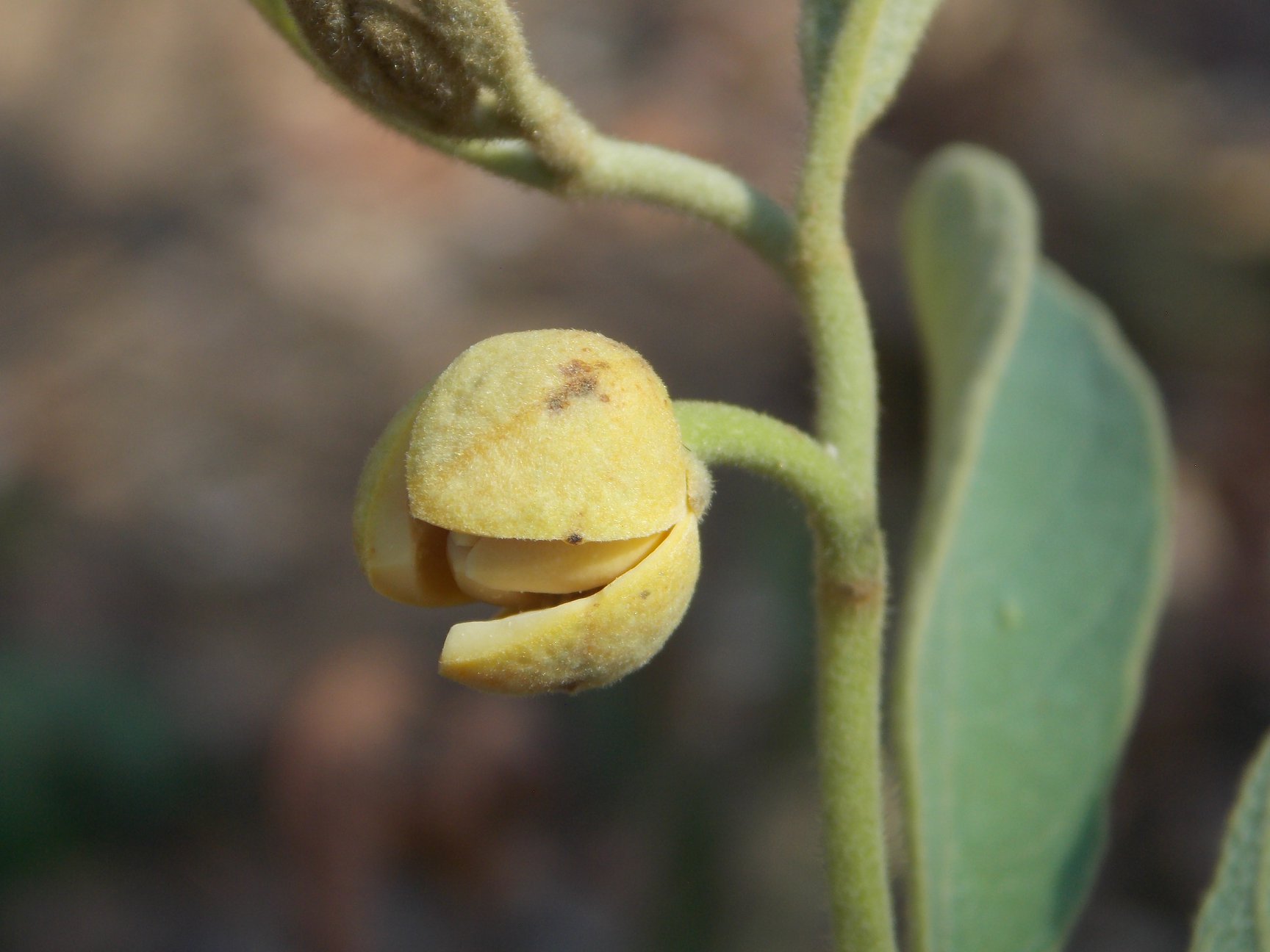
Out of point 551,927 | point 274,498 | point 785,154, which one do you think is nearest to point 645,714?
point 551,927

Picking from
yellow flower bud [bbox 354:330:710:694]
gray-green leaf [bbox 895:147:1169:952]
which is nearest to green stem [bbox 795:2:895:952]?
yellow flower bud [bbox 354:330:710:694]

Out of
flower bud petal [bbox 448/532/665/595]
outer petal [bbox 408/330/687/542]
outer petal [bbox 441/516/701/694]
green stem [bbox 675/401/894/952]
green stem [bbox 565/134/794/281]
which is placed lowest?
green stem [bbox 675/401/894/952]

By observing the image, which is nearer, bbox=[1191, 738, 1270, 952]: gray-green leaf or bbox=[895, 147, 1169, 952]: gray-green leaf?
bbox=[1191, 738, 1270, 952]: gray-green leaf

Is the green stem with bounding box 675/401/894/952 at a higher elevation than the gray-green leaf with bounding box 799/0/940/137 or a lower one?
lower

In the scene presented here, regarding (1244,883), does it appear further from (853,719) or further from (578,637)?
(578,637)

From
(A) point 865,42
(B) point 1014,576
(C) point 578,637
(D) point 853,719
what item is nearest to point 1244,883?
(D) point 853,719

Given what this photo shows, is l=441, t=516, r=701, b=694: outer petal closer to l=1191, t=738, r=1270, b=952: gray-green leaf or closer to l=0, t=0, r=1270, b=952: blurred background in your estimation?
l=1191, t=738, r=1270, b=952: gray-green leaf

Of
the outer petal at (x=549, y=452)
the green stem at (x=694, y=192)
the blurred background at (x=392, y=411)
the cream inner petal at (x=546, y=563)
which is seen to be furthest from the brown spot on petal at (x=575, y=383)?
the blurred background at (x=392, y=411)
